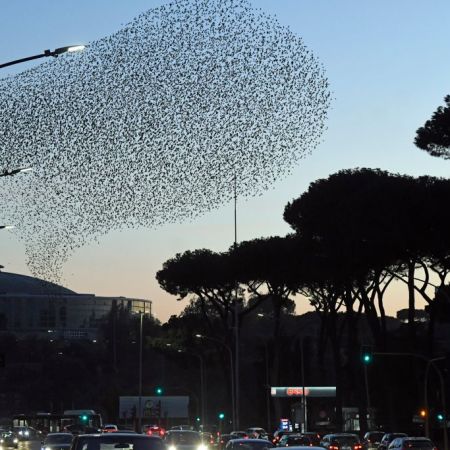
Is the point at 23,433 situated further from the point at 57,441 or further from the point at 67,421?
the point at 57,441

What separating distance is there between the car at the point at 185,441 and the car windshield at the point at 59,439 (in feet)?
12.3

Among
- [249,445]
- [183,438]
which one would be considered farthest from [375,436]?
[249,445]

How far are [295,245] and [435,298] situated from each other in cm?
1121

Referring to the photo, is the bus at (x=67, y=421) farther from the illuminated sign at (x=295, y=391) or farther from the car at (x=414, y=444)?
the car at (x=414, y=444)

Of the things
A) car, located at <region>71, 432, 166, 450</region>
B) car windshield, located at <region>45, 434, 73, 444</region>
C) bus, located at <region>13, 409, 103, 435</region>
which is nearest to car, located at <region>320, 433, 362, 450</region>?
car windshield, located at <region>45, 434, 73, 444</region>

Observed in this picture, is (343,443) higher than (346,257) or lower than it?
lower

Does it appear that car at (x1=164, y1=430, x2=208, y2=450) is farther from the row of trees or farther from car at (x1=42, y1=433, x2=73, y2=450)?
the row of trees

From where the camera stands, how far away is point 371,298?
227 feet

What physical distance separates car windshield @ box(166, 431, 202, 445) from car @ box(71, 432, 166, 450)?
2143 cm

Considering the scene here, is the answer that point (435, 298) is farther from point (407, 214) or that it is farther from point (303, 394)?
point (303, 394)

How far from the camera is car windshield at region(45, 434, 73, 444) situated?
39156mm

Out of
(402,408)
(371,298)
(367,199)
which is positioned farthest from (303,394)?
(367,199)

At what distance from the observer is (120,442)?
1584cm

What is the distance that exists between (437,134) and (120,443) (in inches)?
1421
